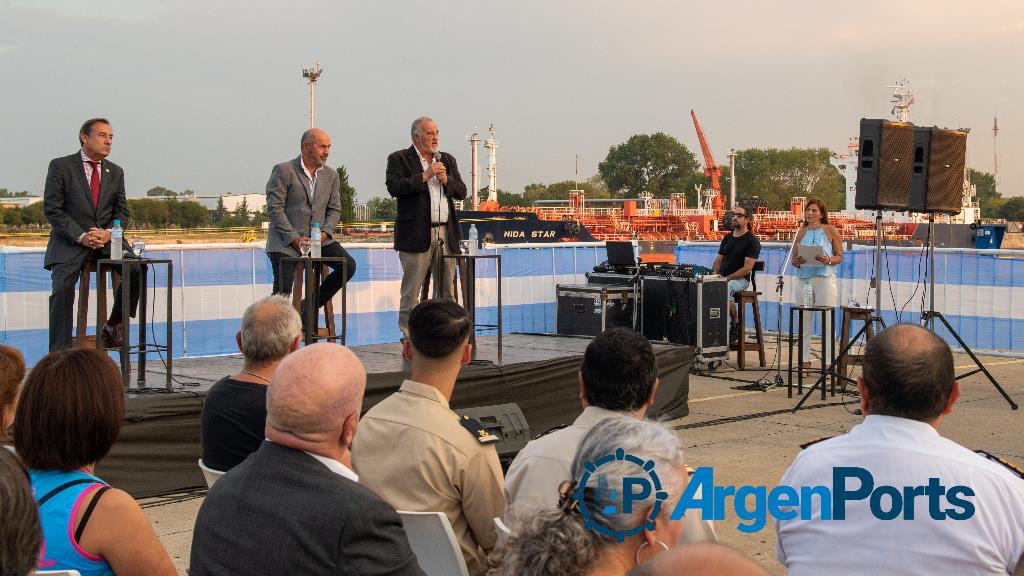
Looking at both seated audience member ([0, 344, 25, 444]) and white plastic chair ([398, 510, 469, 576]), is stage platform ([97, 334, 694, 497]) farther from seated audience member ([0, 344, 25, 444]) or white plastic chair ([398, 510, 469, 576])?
white plastic chair ([398, 510, 469, 576])

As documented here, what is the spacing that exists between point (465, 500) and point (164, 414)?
3.35 meters

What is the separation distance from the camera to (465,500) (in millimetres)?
3148

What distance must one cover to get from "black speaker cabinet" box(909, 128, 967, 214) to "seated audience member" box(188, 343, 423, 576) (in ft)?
26.3

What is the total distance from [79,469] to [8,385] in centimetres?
82

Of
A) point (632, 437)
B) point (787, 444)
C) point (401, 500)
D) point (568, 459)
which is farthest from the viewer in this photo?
point (787, 444)

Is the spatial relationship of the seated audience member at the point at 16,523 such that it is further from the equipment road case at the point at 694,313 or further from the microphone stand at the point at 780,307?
the equipment road case at the point at 694,313

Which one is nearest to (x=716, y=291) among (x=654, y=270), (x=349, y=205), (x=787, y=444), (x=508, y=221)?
(x=654, y=270)

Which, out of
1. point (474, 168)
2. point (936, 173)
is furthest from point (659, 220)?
point (936, 173)

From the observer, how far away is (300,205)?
24.2 ft

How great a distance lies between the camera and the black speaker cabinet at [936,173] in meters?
9.36

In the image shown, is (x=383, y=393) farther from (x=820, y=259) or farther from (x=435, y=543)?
(x=820, y=259)

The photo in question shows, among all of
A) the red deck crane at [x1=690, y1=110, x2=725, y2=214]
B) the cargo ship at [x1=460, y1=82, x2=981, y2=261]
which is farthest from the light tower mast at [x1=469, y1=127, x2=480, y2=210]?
the red deck crane at [x1=690, y1=110, x2=725, y2=214]

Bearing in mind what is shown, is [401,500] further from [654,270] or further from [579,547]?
[654,270]

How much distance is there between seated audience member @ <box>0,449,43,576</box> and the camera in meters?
1.43
